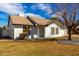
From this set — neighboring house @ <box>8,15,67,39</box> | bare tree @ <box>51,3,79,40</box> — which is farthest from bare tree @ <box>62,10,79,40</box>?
neighboring house @ <box>8,15,67,39</box>

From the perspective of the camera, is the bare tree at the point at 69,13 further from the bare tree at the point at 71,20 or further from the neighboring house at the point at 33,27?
the neighboring house at the point at 33,27

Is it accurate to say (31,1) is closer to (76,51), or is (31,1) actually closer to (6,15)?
(6,15)

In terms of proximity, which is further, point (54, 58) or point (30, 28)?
point (30, 28)

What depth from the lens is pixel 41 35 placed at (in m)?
21.2

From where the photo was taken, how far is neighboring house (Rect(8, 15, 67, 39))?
1894cm

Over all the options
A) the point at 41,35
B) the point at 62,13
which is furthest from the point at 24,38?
the point at 62,13

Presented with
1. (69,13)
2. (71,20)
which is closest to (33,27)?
(71,20)

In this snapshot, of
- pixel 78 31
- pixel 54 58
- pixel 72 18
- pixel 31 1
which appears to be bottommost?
pixel 54 58

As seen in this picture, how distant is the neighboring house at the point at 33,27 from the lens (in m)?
18.9

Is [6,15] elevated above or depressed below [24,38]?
above

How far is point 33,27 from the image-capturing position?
67.4 ft

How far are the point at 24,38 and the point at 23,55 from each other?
7364 mm

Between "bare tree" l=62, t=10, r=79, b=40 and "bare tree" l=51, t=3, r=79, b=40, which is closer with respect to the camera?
"bare tree" l=51, t=3, r=79, b=40

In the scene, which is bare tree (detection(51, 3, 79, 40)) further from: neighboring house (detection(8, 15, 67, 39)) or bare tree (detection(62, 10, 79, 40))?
neighboring house (detection(8, 15, 67, 39))
